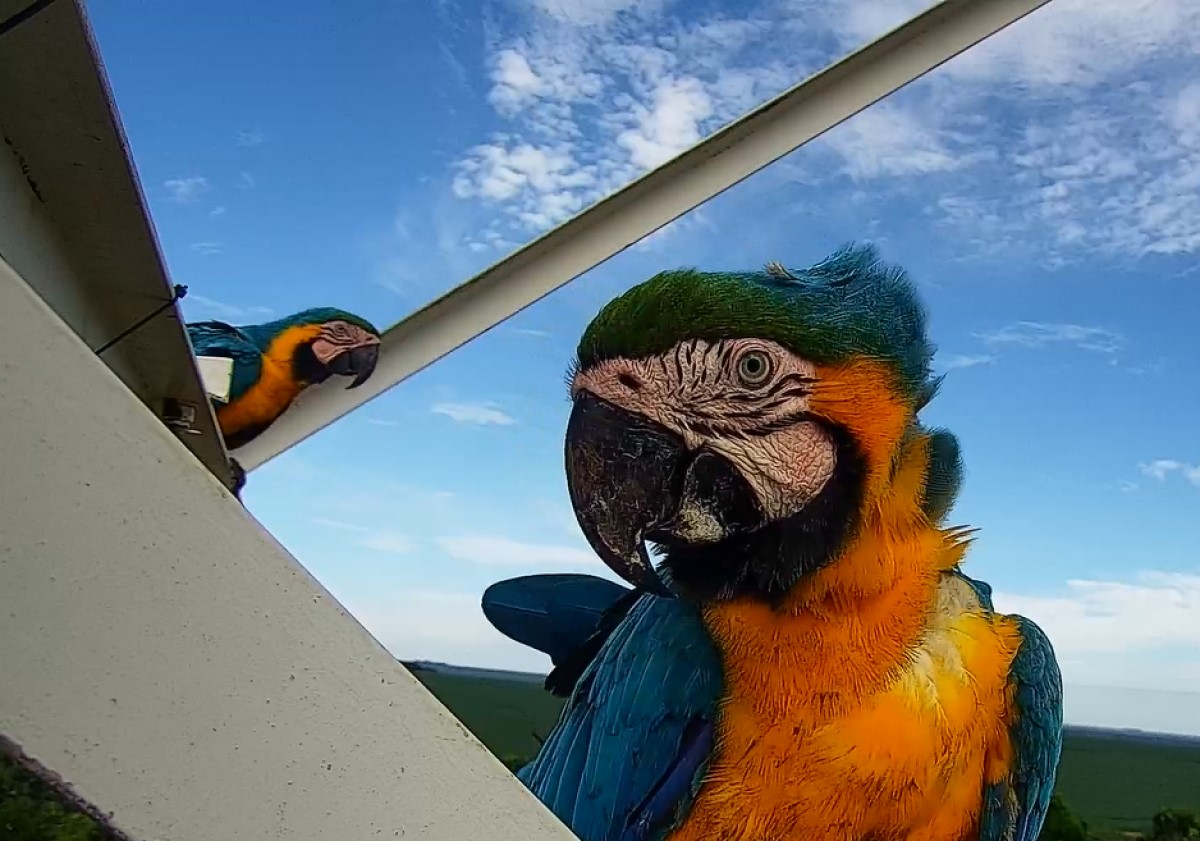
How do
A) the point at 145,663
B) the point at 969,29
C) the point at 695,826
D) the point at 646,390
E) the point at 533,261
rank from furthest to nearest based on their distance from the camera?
the point at 533,261 → the point at 969,29 → the point at 695,826 → the point at 646,390 → the point at 145,663

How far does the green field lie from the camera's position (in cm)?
250

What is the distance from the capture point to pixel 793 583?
53.4 inches

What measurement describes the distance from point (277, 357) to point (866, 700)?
2469 millimetres

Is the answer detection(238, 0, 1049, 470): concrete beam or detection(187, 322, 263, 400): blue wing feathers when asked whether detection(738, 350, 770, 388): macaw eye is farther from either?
detection(187, 322, 263, 400): blue wing feathers

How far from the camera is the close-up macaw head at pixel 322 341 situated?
2824 millimetres

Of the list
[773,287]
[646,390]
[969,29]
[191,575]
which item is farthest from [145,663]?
[969,29]

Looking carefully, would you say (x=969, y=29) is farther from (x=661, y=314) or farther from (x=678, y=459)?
(x=678, y=459)

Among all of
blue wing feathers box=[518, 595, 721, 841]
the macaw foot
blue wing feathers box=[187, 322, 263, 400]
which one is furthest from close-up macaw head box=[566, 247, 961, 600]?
blue wing feathers box=[187, 322, 263, 400]

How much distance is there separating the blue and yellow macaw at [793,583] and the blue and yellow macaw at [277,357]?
1520mm

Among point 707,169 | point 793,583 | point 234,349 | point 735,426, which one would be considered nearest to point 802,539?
point 793,583

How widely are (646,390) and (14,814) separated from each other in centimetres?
103

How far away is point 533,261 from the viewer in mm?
2008

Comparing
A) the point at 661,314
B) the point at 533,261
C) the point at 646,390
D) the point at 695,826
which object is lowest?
the point at 695,826

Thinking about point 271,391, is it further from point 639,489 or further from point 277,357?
point 639,489
